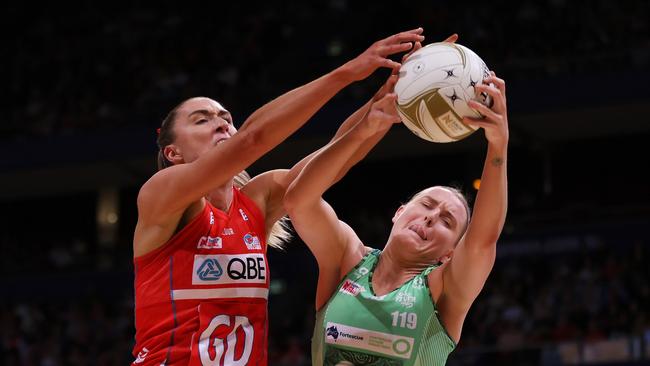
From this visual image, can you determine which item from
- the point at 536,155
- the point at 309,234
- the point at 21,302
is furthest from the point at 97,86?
the point at 309,234

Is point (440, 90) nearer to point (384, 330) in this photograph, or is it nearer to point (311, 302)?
point (384, 330)

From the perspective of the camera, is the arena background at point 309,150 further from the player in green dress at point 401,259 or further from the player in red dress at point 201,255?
the player in red dress at point 201,255

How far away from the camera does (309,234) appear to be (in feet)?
14.8

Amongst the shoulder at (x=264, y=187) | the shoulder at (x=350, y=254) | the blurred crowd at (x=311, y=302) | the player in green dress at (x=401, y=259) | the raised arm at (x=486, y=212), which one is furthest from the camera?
the blurred crowd at (x=311, y=302)

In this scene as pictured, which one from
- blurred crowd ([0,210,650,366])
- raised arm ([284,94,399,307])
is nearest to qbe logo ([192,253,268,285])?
raised arm ([284,94,399,307])

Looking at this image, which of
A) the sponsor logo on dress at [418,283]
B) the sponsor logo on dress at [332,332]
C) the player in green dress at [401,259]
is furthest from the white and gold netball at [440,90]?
the sponsor logo on dress at [332,332]

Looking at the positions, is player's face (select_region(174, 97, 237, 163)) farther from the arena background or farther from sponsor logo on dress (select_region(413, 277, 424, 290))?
the arena background

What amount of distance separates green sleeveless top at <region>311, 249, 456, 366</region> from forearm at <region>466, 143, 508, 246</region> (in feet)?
1.44

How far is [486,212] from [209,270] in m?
1.15

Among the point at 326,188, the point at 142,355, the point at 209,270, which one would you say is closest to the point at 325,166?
the point at 326,188

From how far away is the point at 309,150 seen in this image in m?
16.9

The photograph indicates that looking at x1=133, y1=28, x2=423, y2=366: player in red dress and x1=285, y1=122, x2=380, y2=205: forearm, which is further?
x1=285, y1=122, x2=380, y2=205: forearm

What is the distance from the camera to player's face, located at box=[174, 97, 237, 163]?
176 inches

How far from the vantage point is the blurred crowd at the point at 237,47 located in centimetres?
1496
